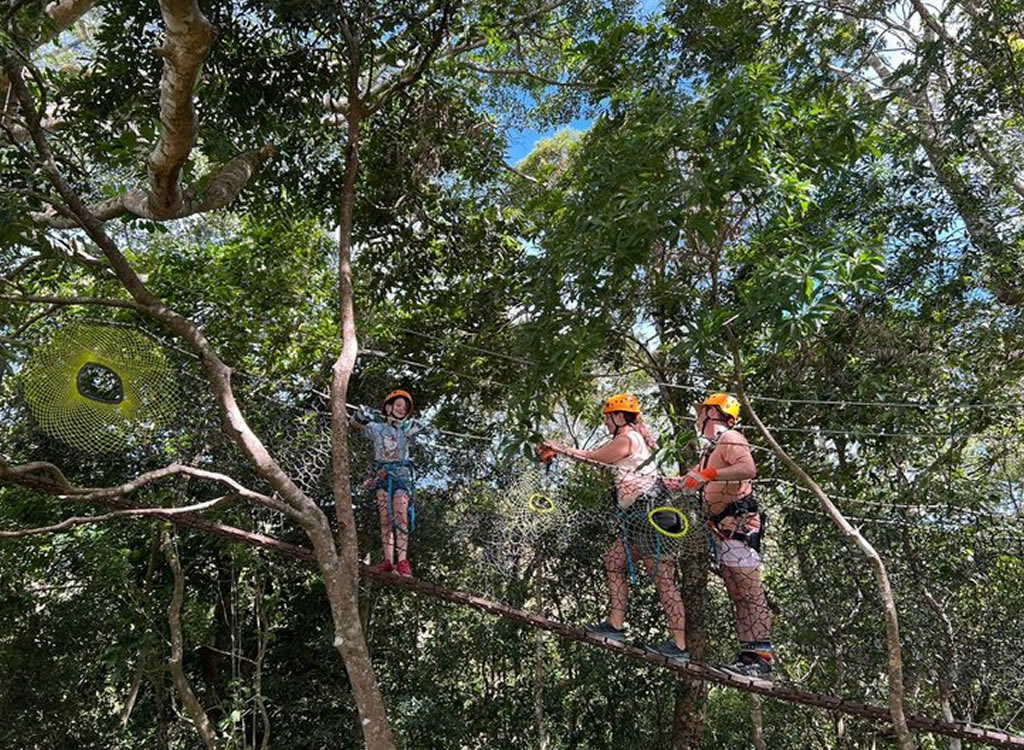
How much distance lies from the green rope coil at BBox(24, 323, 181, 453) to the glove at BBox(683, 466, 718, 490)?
2152 millimetres

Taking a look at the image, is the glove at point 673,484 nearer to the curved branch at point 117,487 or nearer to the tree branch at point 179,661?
the curved branch at point 117,487

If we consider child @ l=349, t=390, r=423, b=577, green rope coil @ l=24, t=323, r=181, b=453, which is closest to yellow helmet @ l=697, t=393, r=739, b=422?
child @ l=349, t=390, r=423, b=577

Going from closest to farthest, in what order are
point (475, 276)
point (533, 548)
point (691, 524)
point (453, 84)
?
point (691, 524) → point (533, 548) → point (453, 84) → point (475, 276)

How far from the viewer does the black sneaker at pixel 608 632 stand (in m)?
2.81

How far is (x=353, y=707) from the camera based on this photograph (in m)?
4.79

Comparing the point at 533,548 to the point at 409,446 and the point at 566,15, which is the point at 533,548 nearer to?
the point at 409,446

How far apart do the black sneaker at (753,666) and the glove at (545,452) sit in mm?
1037

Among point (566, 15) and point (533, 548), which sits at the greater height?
point (566, 15)

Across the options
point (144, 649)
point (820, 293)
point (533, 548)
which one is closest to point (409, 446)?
point (533, 548)

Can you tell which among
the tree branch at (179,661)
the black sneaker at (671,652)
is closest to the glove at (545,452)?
the black sneaker at (671,652)

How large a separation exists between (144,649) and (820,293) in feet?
13.8

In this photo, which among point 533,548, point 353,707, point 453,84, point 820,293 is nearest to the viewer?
point 820,293

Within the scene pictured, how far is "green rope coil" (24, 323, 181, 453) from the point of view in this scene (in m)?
2.75

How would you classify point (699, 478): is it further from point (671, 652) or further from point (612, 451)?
point (671, 652)
